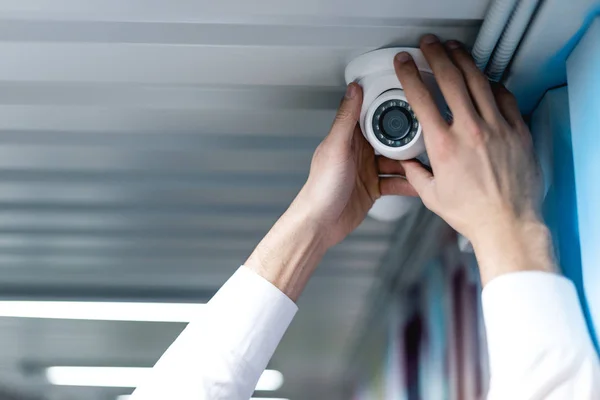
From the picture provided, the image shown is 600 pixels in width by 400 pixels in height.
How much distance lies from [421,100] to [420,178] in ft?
0.54

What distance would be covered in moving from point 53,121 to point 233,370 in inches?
29.8

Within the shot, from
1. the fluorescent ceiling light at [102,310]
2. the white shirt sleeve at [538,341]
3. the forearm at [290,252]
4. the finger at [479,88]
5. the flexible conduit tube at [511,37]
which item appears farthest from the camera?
Answer: the fluorescent ceiling light at [102,310]

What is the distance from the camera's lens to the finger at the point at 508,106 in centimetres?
139

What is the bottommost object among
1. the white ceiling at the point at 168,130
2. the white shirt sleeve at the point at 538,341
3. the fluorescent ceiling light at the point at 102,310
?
the white shirt sleeve at the point at 538,341

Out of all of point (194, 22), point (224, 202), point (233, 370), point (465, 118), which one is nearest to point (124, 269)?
point (224, 202)

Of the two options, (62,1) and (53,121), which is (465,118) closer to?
(62,1)

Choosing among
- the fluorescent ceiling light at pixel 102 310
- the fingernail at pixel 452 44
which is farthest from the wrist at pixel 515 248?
the fluorescent ceiling light at pixel 102 310

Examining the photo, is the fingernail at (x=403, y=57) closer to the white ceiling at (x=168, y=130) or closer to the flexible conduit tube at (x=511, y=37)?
the white ceiling at (x=168, y=130)

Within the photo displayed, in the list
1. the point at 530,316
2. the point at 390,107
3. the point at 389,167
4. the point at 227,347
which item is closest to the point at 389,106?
the point at 390,107

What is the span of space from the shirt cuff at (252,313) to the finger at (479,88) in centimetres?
56

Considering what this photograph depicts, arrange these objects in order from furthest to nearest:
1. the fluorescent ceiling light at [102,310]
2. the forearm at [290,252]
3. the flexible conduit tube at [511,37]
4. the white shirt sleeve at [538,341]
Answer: the fluorescent ceiling light at [102,310] < the forearm at [290,252] < the flexible conduit tube at [511,37] < the white shirt sleeve at [538,341]

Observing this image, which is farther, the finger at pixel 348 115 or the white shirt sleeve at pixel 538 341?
the finger at pixel 348 115

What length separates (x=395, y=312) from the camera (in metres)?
3.46

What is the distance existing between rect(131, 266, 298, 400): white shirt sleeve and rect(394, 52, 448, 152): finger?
0.48 meters
